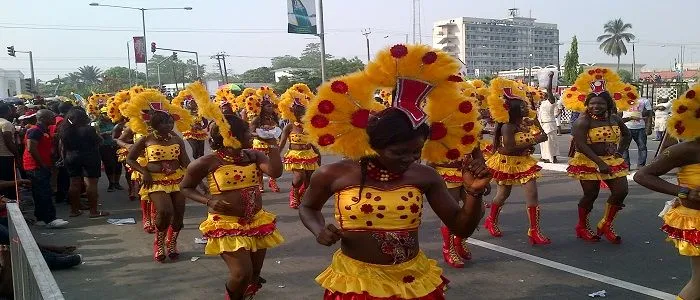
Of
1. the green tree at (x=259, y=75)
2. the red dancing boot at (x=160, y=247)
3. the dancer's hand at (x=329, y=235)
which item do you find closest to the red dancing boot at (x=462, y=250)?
the red dancing boot at (x=160, y=247)

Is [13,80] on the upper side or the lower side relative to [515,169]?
upper

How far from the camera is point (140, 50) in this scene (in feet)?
135

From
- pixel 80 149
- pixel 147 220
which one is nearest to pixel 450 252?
pixel 147 220

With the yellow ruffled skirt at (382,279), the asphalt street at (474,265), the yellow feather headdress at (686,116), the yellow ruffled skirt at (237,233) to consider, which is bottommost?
the asphalt street at (474,265)

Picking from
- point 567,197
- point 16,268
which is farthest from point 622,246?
point 16,268

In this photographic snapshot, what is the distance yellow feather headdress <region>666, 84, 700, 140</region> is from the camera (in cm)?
443

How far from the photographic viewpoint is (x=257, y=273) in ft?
17.9

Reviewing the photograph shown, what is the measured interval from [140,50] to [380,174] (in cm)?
4080

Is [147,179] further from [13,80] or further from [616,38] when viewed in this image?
[616,38]

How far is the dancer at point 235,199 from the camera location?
512 centimetres

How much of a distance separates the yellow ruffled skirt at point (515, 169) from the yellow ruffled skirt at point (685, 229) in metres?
3.05

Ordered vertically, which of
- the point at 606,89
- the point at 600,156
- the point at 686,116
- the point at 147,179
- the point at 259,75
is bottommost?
the point at 147,179

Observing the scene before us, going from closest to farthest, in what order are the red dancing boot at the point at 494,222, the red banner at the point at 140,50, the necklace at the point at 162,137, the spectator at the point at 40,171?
the necklace at the point at 162,137 → the red dancing boot at the point at 494,222 → the spectator at the point at 40,171 → the red banner at the point at 140,50

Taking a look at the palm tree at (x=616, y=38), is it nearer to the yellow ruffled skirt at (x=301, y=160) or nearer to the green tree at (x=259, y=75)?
the green tree at (x=259, y=75)
